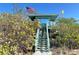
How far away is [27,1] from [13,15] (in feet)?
0.75

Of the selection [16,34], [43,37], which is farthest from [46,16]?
[16,34]

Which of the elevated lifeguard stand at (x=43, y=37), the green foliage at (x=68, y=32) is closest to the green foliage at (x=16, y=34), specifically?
the elevated lifeguard stand at (x=43, y=37)

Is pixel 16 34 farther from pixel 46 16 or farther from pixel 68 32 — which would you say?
pixel 68 32

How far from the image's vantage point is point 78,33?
4035 millimetres

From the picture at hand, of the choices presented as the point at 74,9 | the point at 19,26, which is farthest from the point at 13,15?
the point at 74,9

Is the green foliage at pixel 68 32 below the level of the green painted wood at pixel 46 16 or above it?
below

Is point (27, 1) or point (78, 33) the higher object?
point (27, 1)

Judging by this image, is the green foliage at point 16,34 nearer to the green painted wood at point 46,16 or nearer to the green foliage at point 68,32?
the green painted wood at point 46,16

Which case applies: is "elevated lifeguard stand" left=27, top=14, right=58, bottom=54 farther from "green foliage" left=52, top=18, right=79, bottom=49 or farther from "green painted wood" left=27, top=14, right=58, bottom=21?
"green foliage" left=52, top=18, right=79, bottom=49

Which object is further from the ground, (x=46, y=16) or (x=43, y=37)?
(x=46, y=16)

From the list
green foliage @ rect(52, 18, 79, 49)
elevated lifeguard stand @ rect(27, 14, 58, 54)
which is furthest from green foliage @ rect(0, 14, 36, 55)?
green foliage @ rect(52, 18, 79, 49)

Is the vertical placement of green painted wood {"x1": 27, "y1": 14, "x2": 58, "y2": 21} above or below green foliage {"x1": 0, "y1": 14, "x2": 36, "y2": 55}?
above

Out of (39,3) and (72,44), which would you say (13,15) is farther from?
(72,44)

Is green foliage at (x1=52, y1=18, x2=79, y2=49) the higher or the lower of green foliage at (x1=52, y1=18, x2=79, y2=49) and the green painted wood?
the lower
